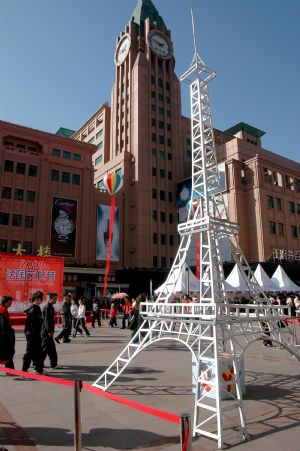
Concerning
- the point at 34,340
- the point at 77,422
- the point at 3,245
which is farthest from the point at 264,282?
the point at 3,245

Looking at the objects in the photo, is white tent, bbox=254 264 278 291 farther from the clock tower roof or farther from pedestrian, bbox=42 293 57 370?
the clock tower roof

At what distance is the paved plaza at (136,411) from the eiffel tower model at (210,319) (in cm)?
40

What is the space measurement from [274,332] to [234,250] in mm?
1886

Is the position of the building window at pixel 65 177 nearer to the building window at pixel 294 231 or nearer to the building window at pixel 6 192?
the building window at pixel 6 192

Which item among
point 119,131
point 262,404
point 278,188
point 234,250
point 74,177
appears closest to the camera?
point 262,404

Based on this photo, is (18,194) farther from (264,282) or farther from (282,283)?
(282,283)

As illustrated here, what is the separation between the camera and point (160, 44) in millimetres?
58312

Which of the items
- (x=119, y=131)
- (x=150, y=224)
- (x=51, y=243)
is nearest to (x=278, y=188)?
(x=150, y=224)

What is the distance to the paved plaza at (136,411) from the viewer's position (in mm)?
4988

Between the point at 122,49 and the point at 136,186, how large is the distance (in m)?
26.5

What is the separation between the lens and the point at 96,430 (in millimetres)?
5465

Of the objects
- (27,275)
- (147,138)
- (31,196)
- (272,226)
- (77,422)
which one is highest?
(147,138)

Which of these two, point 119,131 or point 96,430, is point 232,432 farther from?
point 119,131

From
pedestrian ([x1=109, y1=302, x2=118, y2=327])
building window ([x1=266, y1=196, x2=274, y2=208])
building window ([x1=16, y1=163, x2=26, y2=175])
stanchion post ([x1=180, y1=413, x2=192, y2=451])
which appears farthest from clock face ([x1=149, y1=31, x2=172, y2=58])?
stanchion post ([x1=180, y1=413, x2=192, y2=451])
